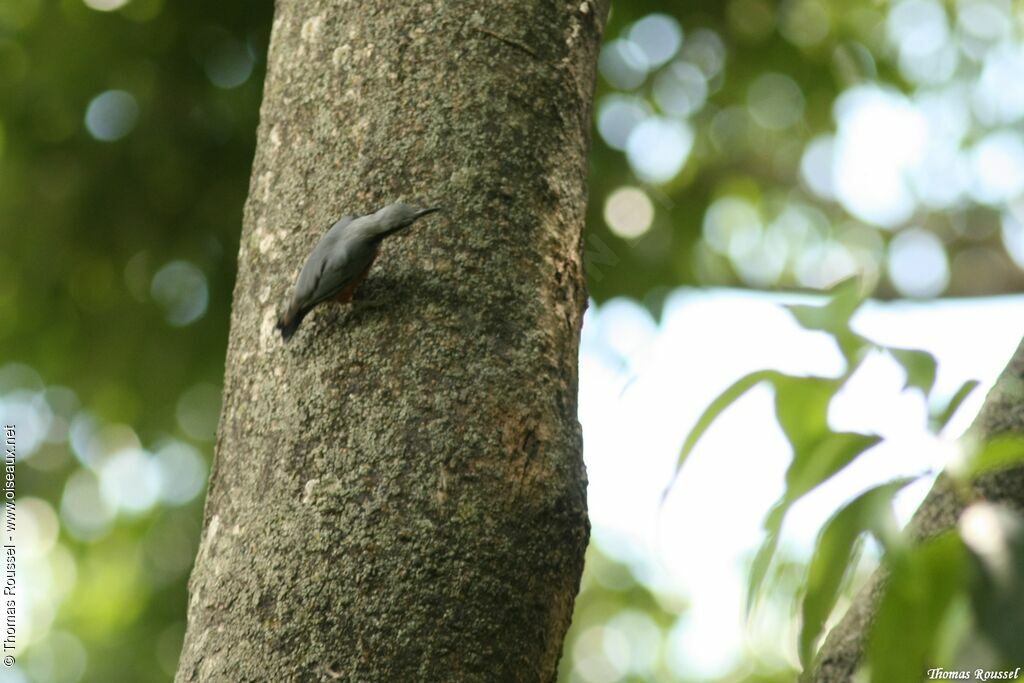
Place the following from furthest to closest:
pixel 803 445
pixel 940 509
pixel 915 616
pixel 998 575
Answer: pixel 940 509 → pixel 803 445 → pixel 915 616 → pixel 998 575

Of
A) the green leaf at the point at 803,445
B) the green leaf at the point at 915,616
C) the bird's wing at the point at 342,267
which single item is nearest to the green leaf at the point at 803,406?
the green leaf at the point at 803,445

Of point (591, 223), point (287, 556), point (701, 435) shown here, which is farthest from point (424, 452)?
point (591, 223)

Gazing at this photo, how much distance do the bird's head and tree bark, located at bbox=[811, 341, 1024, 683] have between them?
94 centimetres

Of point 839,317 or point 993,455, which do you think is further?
point 839,317

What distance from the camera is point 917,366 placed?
803 mm

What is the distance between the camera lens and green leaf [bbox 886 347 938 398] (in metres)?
0.79

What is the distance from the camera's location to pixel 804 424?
32.4 inches

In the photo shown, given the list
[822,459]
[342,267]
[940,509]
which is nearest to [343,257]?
[342,267]

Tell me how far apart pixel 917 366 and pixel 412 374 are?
605mm

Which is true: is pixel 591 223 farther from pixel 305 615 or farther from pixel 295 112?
pixel 305 615

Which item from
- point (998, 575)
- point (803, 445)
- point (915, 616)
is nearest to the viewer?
point (998, 575)

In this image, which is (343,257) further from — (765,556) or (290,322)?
(765,556)

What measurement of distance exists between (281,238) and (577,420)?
0.48 m

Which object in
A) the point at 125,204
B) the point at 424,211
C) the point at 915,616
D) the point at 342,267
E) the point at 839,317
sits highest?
the point at 125,204
